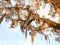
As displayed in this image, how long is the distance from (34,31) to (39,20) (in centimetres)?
45

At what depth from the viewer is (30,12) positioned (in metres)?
6.95

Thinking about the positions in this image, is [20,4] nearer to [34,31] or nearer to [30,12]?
[30,12]

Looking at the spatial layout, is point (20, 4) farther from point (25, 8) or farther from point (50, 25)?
point (50, 25)

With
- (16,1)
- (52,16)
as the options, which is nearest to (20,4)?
(16,1)

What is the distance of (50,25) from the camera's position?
6918mm

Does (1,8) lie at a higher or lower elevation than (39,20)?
higher

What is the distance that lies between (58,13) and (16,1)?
1455 mm

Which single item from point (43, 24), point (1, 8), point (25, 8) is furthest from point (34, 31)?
point (1, 8)

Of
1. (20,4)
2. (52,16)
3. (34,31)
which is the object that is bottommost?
(34,31)

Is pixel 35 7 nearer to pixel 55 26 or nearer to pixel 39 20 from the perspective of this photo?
pixel 39 20

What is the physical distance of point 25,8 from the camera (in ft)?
22.9

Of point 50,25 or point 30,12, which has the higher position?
point 30,12

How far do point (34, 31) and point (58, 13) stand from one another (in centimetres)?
106

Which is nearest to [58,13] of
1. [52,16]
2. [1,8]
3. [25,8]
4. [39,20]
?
[52,16]
